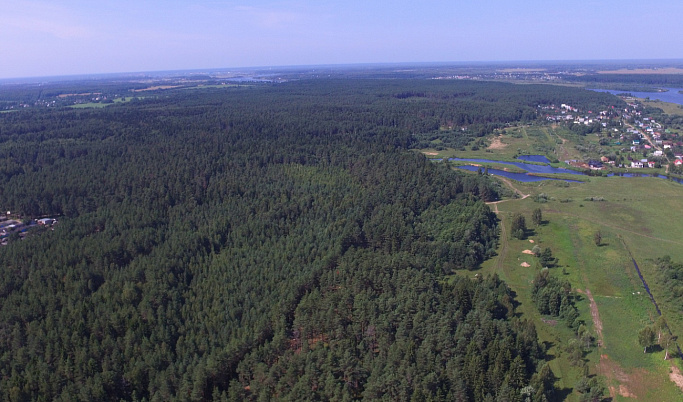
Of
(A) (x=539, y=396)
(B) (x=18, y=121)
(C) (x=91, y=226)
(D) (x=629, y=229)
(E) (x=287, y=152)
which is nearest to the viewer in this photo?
(A) (x=539, y=396)

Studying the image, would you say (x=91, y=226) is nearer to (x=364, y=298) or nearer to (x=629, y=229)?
(x=364, y=298)

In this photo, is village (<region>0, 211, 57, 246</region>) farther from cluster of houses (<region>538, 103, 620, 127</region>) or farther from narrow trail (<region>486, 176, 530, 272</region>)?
cluster of houses (<region>538, 103, 620, 127</region>)

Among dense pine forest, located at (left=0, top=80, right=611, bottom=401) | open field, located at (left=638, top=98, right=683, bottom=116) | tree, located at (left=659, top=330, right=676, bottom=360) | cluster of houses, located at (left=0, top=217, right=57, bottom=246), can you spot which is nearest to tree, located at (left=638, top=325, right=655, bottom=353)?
tree, located at (left=659, top=330, right=676, bottom=360)

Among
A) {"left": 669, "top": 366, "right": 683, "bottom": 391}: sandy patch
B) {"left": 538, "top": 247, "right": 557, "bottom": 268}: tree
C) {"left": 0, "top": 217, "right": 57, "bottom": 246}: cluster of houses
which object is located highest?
{"left": 0, "top": 217, "right": 57, "bottom": 246}: cluster of houses

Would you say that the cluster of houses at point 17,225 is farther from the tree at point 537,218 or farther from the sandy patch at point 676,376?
the sandy patch at point 676,376

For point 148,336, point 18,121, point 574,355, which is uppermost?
point 18,121

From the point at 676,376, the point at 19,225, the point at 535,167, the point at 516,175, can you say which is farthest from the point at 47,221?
the point at 535,167

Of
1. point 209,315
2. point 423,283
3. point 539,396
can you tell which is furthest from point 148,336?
point 539,396
